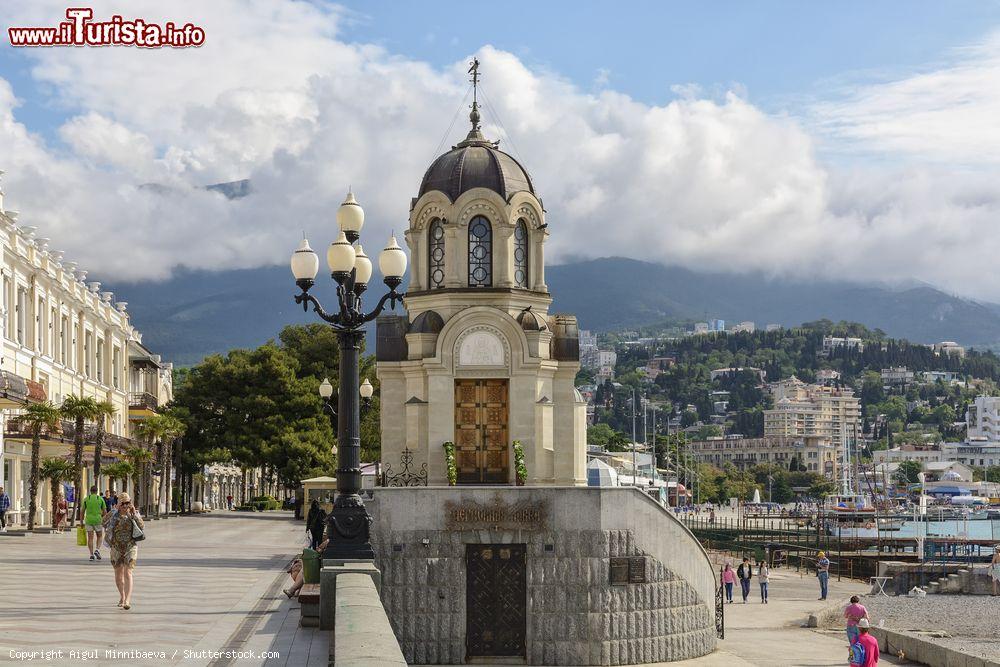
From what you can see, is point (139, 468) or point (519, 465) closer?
point (519, 465)

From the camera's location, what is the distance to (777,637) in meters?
35.3

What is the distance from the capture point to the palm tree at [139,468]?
57.9m

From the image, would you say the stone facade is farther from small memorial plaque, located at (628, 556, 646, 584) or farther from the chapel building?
the chapel building

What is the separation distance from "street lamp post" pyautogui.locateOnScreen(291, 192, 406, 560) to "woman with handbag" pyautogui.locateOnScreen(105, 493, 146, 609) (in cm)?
317

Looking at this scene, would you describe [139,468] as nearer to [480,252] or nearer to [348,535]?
[480,252]

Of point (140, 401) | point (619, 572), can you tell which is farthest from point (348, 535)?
point (140, 401)

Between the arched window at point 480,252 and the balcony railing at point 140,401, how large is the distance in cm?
4553

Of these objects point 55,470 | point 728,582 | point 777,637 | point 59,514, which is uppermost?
point 55,470

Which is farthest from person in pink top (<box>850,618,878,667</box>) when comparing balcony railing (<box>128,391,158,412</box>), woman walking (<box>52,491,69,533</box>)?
balcony railing (<box>128,391,158,412</box>)

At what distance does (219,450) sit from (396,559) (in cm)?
4639

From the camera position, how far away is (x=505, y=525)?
26.4 meters

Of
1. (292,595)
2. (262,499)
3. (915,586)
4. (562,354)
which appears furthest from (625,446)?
(292,595)

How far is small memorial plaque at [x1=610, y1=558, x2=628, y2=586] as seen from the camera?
26.3 metres

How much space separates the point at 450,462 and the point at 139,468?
119 ft
